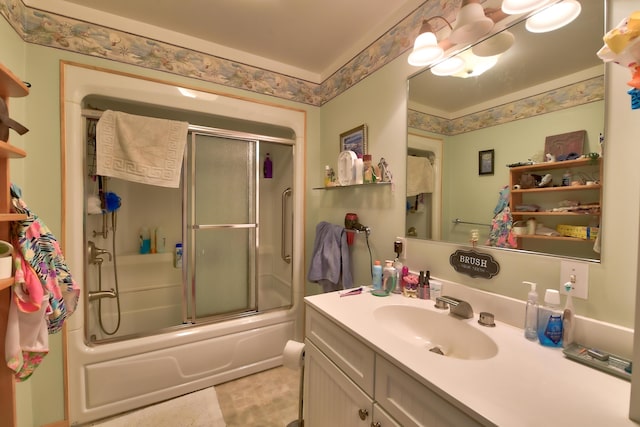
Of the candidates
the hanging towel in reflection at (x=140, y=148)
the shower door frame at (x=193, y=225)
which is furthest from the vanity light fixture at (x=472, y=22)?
the hanging towel in reflection at (x=140, y=148)

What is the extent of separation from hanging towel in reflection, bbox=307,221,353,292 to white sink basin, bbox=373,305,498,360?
68 cm

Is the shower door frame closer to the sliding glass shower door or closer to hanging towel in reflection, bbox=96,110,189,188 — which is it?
the sliding glass shower door

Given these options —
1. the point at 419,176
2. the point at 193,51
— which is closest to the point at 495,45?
the point at 419,176

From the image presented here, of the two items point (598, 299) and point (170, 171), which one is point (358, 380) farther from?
point (170, 171)

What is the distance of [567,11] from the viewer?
874mm

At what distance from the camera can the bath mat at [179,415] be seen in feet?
5.03

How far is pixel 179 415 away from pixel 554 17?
267 centimetres

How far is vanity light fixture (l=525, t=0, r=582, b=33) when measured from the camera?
87 cm

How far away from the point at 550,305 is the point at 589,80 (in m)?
0.75

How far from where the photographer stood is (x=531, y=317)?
34.7 inches

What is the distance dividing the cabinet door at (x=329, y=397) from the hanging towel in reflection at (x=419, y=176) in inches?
37.7

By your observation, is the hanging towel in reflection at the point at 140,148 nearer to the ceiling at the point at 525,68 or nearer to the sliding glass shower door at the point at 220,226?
the sliding glass shower door at the point at 220,226

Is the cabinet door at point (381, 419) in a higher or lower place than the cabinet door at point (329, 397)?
higher

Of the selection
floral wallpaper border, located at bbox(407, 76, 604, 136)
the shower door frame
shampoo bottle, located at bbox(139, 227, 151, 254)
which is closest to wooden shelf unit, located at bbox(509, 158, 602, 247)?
floral wallpaper border, located at bbox(407, 76, 604, 136)
